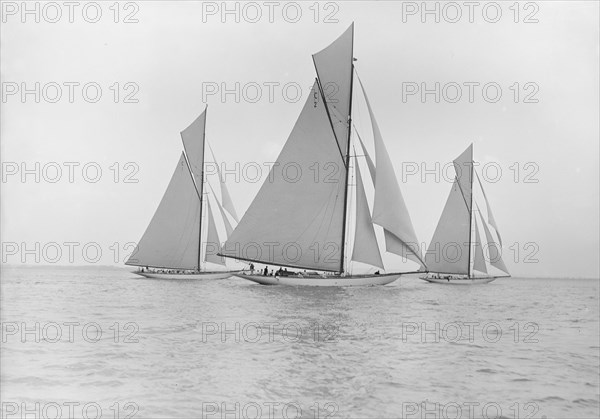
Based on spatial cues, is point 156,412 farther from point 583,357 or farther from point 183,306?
point 183,306

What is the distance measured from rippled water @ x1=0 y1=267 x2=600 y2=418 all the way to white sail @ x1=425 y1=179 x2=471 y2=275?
35491 mm

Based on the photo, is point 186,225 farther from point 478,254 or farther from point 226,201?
point 478,254

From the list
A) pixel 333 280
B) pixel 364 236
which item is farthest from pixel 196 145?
pixel 333 280

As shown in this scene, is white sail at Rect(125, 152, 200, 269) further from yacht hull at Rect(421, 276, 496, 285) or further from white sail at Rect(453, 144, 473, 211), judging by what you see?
white sail at Rect(453, 144, 473, 211)

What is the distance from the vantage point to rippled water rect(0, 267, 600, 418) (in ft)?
32.2

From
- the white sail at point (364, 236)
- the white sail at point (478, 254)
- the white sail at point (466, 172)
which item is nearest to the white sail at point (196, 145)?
the white sail at point (364, 236)

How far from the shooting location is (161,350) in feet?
46.2

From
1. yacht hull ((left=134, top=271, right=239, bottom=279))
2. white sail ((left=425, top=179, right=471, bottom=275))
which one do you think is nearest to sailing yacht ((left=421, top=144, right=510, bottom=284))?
white sail ((left=425, top=179, right=471, bottom=275))

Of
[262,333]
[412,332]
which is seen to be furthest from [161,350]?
[412,332]

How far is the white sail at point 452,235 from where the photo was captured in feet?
192

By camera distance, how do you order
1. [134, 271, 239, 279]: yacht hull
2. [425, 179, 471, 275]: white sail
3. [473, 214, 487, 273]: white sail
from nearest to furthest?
[134, 271, 239, 279]: yacht hull
[425, 179, 471, 275]: white sail
[473, 214, 487, 273]: white sail

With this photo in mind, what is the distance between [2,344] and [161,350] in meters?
3.80

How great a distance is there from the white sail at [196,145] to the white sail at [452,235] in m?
23.2

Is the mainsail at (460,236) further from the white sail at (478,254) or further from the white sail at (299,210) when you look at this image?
the white sail at (299,210)
